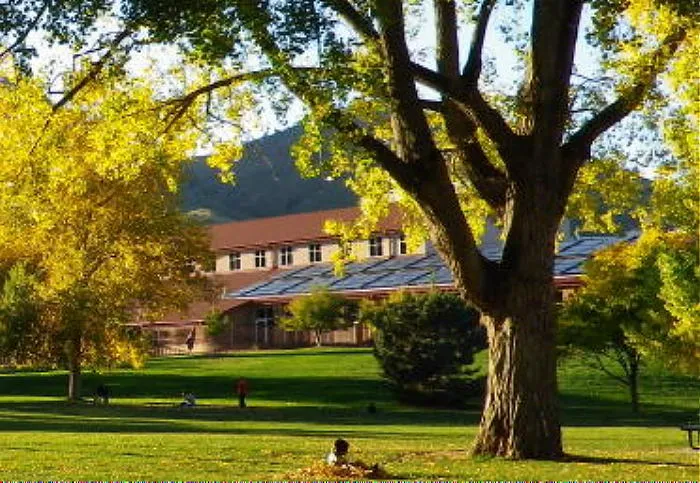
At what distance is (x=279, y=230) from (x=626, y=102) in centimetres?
7898

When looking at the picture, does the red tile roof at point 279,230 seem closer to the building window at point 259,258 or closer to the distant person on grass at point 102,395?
the building window at point 259,258

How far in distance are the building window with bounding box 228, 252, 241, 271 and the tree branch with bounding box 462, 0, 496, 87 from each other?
7990cm

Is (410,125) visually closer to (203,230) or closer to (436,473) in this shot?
(436,473)

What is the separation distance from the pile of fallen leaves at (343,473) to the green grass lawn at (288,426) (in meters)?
0.28

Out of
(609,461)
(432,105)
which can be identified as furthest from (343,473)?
(432,105)

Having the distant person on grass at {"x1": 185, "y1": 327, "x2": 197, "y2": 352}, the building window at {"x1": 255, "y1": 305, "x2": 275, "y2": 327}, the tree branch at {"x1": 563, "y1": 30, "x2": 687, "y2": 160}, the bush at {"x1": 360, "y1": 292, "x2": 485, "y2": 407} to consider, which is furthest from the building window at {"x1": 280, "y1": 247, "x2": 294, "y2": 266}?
the tree branch at {"x1": 563, "y1": 30, "x2": 687, "y2": 160}

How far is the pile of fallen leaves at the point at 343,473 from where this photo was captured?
14055mm

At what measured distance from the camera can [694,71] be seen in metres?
16.6

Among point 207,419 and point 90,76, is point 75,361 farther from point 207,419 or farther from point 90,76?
point 90,76

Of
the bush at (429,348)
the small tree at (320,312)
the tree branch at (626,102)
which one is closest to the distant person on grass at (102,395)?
the bush at (429,348)

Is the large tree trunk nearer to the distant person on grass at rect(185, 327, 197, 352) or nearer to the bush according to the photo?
the bush

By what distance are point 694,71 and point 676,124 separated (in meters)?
3.53

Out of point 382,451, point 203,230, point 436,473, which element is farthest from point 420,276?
point 436,473

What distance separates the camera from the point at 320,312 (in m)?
68.9
